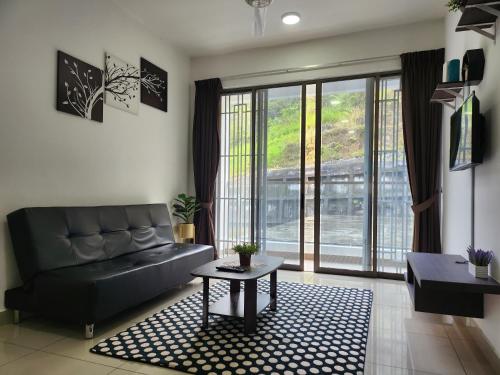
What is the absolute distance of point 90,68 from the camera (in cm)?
328

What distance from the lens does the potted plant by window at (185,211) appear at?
14.5 ft

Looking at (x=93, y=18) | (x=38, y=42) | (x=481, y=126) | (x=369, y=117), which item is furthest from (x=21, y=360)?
(x=369, y=117)

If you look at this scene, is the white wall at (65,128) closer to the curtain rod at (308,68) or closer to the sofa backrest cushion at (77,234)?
the sofa backrest cushion at (77,234)

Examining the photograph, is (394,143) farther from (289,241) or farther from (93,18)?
(93,18)

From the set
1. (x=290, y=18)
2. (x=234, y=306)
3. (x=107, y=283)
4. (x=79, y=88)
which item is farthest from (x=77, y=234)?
(x=290, y=18)

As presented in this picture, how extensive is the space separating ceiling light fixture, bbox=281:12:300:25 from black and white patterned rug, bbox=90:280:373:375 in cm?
309

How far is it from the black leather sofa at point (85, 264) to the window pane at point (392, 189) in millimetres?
2331

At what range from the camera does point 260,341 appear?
2.33 meters

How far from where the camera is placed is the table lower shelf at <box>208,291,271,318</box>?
256 centimetres

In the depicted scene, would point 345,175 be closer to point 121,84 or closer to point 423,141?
point 423,141

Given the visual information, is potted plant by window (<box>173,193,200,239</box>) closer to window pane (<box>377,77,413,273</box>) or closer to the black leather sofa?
the black leather sofa

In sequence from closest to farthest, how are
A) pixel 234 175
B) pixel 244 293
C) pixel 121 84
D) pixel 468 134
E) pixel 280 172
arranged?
pixel 468 134 < pixel 244 293 < pixel 121 84 < pixel 280 172 < pixel 234 175

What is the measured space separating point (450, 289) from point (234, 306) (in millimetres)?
1556

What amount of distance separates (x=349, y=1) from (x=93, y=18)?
2.63 m
